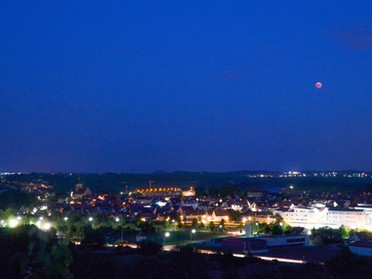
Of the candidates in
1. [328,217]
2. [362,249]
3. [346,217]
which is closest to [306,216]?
[328,217]

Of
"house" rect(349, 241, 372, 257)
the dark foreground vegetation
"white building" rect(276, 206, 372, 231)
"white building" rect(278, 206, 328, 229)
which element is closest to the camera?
the dark foreground vegetation

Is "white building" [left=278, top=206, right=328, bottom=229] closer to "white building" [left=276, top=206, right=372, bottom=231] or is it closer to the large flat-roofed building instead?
"white building" [left=276, top=206, right=372, bottom=231]

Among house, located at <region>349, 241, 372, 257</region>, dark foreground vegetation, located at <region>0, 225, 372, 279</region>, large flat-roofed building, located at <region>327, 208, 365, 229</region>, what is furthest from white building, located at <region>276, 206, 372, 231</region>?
dark foreground vegetation, located at <region>0, 225, 372, 279</region>

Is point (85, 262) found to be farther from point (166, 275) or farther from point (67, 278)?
point (67, 278)

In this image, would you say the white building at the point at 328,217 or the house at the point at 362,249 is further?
the white building at the point at 328,217

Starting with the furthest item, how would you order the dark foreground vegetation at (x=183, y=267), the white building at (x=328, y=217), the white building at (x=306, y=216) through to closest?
the white building at (x=306, y=216), the white building at (x=328, y=217), the dark foreground vegetation at (x=183, y=267)

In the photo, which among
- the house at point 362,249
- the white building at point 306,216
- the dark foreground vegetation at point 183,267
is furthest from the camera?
the white building at point 306,216

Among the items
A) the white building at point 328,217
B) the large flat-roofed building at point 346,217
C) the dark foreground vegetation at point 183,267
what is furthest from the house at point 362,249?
the large flat-roofed building at point 346,217

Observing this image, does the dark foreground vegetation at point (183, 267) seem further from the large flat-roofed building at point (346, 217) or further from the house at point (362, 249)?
the large flat-roofed building at point (346, 217)

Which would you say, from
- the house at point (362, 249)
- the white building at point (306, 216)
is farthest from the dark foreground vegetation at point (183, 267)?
the white building at point (306, 216)

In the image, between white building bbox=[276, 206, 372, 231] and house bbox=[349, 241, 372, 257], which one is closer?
house bbox=[349, 241, 372, 257]

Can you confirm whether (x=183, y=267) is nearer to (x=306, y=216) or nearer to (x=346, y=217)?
(x=346, y=217)
